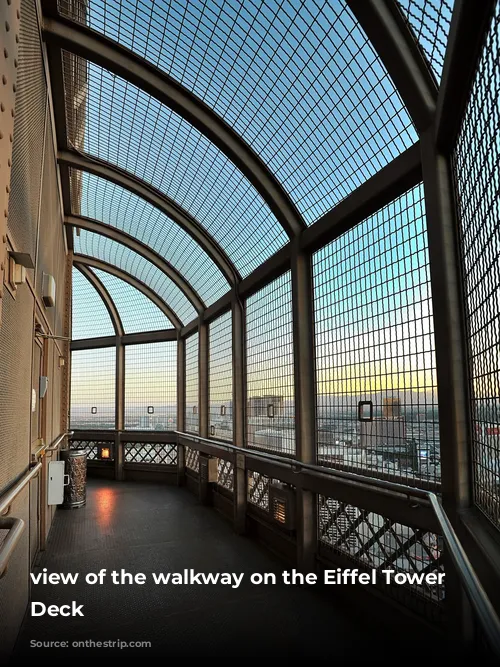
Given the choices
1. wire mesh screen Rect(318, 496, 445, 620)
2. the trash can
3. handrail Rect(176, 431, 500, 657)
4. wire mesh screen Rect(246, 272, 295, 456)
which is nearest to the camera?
handrail Rect(176, 431, 500, 657)

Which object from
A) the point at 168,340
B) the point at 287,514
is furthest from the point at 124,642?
the point at 168,340

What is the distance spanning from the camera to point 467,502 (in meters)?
3.52

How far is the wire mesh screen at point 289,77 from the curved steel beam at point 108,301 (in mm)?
9452

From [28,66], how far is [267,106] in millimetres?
2682

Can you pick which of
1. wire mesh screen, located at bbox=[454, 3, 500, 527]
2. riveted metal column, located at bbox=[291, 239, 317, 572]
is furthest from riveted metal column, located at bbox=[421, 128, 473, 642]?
riveted metal column, located at bbox=[291, 239, 317, 572]

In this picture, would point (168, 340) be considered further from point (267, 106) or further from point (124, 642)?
point (124, 642)

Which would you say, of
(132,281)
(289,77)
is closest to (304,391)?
(289,77)

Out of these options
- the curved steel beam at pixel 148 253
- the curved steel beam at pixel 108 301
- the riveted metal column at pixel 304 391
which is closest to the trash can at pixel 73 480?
the curved steel beam at pixel 148 253

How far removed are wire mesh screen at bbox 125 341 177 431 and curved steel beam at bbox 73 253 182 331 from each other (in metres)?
0.82

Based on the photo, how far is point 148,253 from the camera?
12.0 metres

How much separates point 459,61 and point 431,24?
2.90 feet

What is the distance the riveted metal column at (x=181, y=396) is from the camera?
1341 centimetres

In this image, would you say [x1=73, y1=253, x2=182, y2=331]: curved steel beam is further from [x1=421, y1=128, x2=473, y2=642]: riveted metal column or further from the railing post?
[x1=421, y1=128, x2=473, y2=642]: riveted metal column

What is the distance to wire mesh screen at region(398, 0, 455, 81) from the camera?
11.4ft
